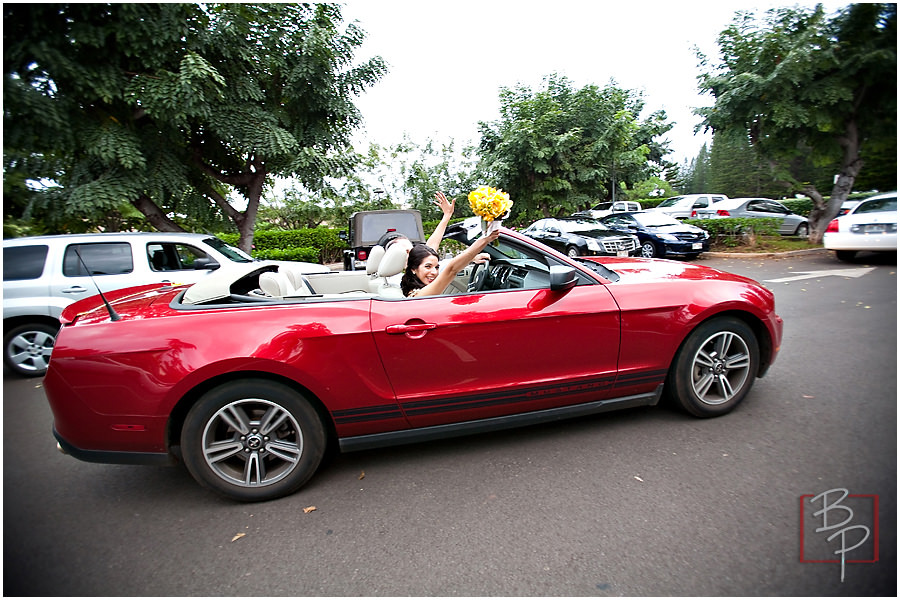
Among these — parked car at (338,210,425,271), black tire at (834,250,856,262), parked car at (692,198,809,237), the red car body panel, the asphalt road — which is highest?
parked car at (692,198,809,237)

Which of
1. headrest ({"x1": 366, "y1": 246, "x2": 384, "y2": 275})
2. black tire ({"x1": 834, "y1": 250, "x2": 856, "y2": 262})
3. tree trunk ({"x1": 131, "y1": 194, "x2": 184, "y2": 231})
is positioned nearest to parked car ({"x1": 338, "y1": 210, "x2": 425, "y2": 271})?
tree trunk ({"x1": 131, "y1": 194, "x2": 184, "y2": 231})

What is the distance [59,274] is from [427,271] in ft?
15.4

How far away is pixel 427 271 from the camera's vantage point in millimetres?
3334

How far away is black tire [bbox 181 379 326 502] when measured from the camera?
2.54 m

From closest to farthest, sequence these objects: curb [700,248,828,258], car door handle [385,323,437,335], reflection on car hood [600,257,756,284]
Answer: car door handle [385,323,437,335] < reflection on car hood [600,257,756,284] < curb [700,248,828,258]

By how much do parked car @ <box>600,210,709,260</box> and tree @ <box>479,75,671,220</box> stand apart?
4.86 meters

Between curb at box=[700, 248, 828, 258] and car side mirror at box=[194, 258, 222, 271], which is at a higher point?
curb at box=[700, 248, 828, 258]

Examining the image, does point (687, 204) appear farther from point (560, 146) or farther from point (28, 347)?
point (28, 347)

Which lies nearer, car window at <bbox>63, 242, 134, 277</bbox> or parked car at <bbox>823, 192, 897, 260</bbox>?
car window at <bbox>63, 242, 134, 277</bbox>

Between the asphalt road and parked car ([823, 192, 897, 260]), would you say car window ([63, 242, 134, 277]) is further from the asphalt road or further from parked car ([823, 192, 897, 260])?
parked car ([823, 192, 897, 260])

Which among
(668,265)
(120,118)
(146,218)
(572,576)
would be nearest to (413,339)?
(572,576)

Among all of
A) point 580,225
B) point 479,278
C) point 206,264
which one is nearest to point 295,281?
point 479,278

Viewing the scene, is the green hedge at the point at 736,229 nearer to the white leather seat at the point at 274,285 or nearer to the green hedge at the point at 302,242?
the green hedge at the point at 302,242

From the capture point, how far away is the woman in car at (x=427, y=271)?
9.79 ft
